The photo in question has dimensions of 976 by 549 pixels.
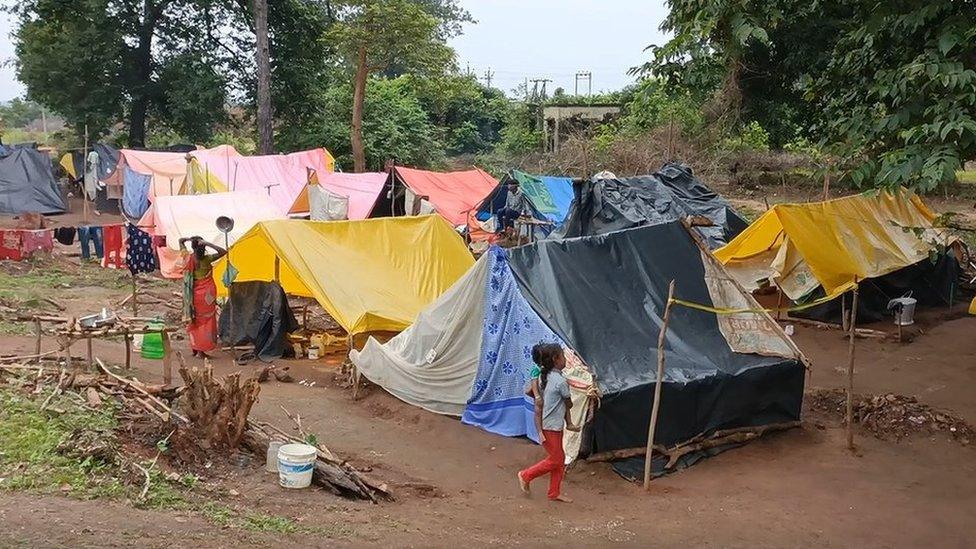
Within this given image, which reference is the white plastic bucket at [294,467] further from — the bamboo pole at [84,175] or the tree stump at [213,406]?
the bamboo pole at [84,175]

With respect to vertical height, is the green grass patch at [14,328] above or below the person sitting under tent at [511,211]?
below

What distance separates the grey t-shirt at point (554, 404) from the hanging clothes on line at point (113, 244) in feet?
40.0

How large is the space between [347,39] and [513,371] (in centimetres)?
1712

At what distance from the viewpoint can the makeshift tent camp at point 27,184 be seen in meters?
23.6

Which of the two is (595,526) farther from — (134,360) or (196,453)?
(134,360)

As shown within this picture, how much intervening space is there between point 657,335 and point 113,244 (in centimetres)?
1173

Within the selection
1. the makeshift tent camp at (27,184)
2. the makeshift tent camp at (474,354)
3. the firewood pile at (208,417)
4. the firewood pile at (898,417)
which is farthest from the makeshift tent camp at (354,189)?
the firewood pile at (208,417)

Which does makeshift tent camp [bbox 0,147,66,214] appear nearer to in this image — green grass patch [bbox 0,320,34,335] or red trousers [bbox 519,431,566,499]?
green grass patch [bbox 0,320,34,335]

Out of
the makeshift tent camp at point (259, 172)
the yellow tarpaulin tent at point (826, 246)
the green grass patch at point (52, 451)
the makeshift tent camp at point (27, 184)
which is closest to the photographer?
the green grass patch at point (52, 451)

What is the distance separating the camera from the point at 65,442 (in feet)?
18.7

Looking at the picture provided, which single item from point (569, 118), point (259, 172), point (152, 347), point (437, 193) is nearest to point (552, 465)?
point (152, 347)

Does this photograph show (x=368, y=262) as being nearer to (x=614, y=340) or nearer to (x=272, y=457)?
(x=614, y=340)

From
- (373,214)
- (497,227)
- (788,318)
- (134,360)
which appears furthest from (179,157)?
(788,318)

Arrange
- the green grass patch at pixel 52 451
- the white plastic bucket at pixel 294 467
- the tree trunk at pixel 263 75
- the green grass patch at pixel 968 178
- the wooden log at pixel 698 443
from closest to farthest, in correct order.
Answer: the green grass patch at pixel 52 451
the white plastic bucket at pixel 294 467
the wooden log at pixel 698 443
the tree trunk at pixel 263 75
the green grass patch at pixel 968 178
